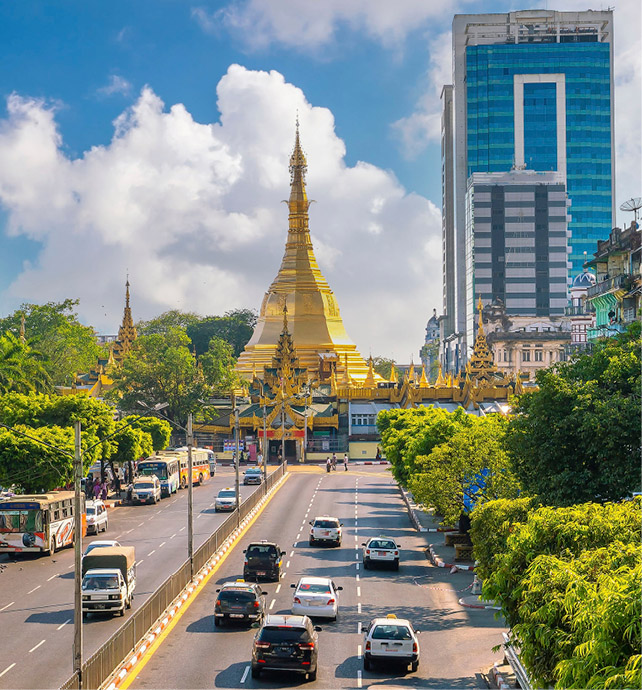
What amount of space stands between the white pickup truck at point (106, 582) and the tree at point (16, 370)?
41158mm

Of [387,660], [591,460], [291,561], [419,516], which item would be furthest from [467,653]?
[419,516]

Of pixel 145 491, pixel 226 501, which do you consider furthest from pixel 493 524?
pixel 145 491

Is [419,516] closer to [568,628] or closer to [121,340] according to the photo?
[568,628]

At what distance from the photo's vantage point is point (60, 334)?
491ft

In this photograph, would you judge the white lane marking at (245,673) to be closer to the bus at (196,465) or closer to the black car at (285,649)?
the black car at (285,649)

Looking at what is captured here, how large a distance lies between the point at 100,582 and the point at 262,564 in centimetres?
807

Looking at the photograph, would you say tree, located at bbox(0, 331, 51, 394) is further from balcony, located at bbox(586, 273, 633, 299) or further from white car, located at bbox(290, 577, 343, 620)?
white car, located at bbox(290, 577, 343, 620)

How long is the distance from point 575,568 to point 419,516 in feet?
156

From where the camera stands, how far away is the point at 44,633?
112ft

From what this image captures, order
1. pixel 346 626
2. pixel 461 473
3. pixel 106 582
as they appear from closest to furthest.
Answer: pixel 346 626, pixel 106 582, pixel 461 473

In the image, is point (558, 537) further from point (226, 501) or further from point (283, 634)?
point (226, 501)

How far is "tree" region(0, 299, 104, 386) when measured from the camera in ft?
475

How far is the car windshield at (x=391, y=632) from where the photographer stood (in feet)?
97.0

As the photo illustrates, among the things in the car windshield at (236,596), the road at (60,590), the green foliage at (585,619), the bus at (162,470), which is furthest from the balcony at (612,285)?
the green foliage at (585,619)
